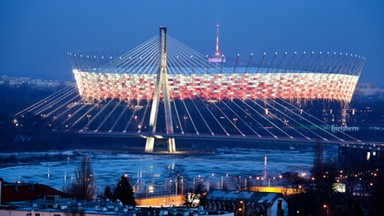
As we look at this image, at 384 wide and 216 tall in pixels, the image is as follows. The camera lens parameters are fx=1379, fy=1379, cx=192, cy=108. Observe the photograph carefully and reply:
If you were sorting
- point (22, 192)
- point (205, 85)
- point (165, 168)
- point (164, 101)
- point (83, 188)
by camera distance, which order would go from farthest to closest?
1. point (205, 85)
2. point (164, 101)
3. point (165, 168)
4. point (83, 188)
5. point (22, 192)

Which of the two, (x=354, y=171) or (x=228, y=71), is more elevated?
(x=228, y=71)

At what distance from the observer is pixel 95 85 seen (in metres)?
47.3

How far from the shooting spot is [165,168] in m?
29.0

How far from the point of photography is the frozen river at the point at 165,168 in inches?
968

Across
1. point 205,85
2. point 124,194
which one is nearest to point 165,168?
point 124,194

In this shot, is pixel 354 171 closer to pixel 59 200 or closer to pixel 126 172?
pixel 126 172

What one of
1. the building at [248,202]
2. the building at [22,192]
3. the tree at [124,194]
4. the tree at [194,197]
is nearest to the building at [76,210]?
the building at [22,192]

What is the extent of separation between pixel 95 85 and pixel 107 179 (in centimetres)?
2288

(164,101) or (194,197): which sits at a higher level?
(164,101)

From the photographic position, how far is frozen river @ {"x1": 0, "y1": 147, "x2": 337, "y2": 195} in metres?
24.6

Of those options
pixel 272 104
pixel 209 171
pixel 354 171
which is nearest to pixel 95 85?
pixel 272 104

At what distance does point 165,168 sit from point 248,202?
11.1m

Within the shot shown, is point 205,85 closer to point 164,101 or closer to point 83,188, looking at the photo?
point 164,101

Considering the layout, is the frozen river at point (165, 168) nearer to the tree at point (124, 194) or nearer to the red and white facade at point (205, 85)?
the tree at point (124, 194)
